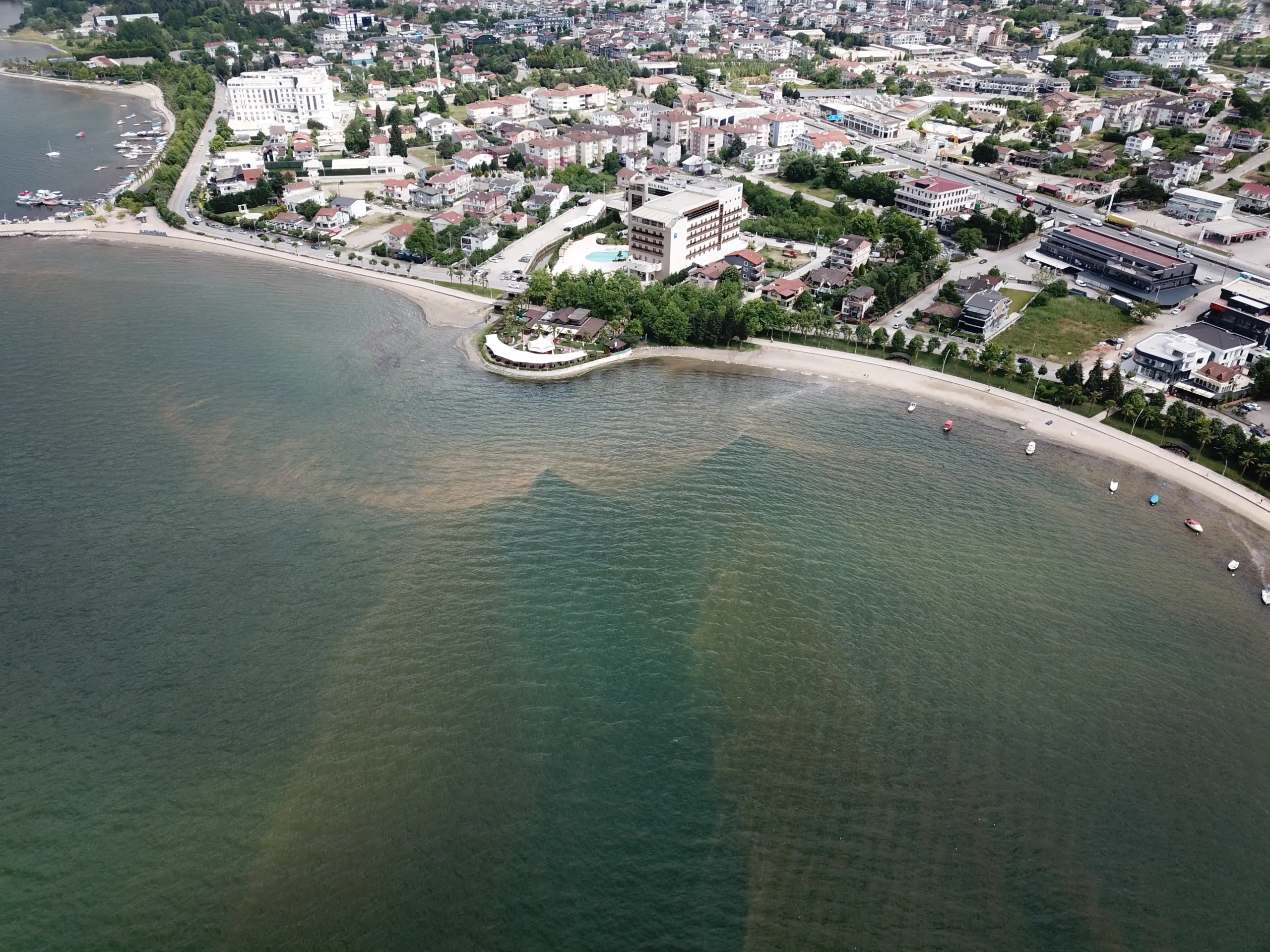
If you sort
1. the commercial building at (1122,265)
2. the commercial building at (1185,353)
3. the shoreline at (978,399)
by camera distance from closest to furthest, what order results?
the shoreline at (978,399) < the commercial building at (1185,353) < the commercial building at (1122,265)

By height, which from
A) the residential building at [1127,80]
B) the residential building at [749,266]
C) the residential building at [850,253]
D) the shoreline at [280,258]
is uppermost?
the residential building at [1127,80]

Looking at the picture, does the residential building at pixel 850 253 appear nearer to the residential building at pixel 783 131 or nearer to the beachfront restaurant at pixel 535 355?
the beachfront restaurant at pixel 535 355

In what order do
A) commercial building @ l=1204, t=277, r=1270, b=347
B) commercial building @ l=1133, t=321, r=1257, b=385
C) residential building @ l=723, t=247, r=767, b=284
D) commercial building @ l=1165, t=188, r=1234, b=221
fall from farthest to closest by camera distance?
commercial building @ l=1165, t=188, r=1234, b=221, residential building @ l=723, t=247, r=767, b=284, commercial building @ l=1204, t=277, r=1270, b=347, commercial building @ l=1133, t=321, r=1257, b=385

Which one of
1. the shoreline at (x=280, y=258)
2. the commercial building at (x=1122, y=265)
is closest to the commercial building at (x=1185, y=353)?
the commercial building at (x=1122, y=265)

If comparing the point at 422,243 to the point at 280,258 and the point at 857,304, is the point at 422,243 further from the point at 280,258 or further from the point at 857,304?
the point at 857,304

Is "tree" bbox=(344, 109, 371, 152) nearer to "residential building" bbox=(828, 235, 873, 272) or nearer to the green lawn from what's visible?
"residential building" bbox=(828, 235, 873, 272)

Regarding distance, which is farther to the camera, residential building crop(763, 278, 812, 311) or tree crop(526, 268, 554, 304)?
tree crop(526, 268, 554, 304)

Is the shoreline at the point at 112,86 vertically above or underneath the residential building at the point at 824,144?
underneath

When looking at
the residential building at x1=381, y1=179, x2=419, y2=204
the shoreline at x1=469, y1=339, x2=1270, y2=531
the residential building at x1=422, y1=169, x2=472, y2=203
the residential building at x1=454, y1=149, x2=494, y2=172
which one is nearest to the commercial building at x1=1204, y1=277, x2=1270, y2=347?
the shoreline at x1=469, y1=339, x2=1270, y2=531
